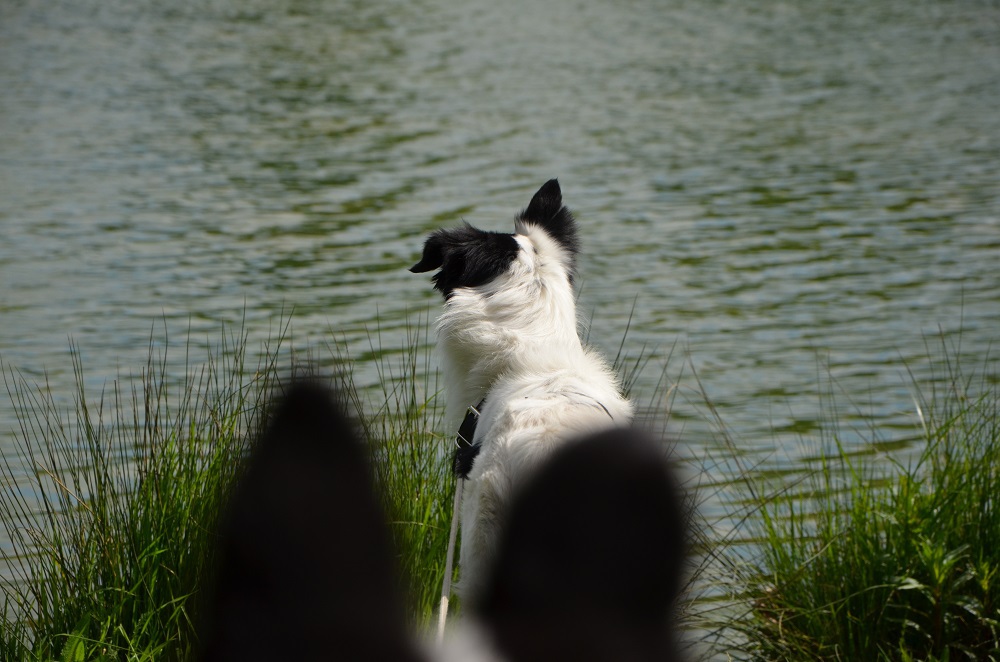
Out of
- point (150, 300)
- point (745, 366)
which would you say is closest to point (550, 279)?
point (745, 366)

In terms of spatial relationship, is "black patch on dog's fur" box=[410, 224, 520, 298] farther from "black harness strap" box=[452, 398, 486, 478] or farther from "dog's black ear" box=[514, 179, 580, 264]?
"black harness strap" box=[452, 398, 486, 478]

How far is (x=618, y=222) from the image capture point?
12.6 metres

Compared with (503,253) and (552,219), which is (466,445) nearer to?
(503,253)

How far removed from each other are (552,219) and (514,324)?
1.80ft

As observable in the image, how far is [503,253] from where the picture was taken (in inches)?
139

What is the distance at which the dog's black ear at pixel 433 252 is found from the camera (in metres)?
3.59

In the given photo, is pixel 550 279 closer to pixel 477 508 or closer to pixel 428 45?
pixel 477 508

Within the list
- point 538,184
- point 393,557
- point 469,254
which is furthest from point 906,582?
point 538,184

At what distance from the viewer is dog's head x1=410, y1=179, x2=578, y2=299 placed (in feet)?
11.6

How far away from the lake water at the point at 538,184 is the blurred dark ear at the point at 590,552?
2151 millimetres

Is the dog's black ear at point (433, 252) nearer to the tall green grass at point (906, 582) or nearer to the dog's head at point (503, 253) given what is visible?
the dog's head at point (503, 253)

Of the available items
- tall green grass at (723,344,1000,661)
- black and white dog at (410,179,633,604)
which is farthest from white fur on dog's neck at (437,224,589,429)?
tall green grass at (723,344,1000,661)

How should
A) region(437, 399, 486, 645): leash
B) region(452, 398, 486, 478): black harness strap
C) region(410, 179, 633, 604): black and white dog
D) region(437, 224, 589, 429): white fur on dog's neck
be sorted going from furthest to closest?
1. region(437, 224, 589, 429): white fur on dog's neck
2. region(452, 398, 486, 478): black harness strap
3. region(410, 179, 633, 604): black and white dog
4. region(437, 399, 486, 645): leash

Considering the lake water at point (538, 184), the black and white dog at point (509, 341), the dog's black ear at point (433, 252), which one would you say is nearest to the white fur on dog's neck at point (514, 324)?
the black and white dog at point (509, 341)
